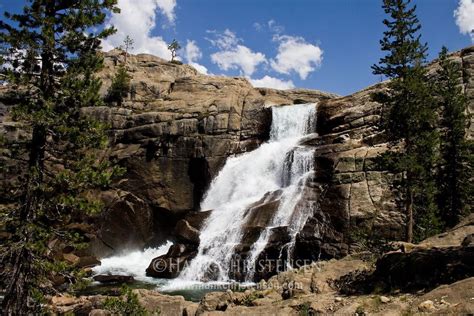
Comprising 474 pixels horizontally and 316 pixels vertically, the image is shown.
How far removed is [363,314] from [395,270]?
3264mm

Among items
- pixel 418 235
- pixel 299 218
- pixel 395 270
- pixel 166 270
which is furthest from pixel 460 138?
pixel 166 270

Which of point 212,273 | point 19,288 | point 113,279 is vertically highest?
point 19,288

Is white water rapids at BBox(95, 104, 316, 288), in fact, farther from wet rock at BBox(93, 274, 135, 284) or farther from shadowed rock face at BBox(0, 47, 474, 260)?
wet rock at BBox(93, 274, 135, 284)

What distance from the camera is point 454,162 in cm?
3669

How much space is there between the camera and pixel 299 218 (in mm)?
34688

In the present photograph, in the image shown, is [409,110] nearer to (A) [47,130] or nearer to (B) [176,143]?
(A) [47,130]

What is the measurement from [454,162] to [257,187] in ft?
64.0

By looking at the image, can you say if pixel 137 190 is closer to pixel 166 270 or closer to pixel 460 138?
pixel 166 270

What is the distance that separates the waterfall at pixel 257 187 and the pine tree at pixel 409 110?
32.5ft

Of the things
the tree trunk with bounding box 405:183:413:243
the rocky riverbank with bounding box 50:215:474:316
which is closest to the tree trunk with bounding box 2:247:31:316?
the rocky riverbank with bounding box 50:215:474:316

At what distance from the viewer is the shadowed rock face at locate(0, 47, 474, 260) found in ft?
111

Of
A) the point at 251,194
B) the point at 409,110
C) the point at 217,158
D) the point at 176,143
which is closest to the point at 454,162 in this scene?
the point at 409,110

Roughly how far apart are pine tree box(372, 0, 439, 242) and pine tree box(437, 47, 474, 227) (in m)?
6.55

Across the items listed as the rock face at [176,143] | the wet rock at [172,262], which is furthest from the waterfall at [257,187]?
the rock face at [176,143]
